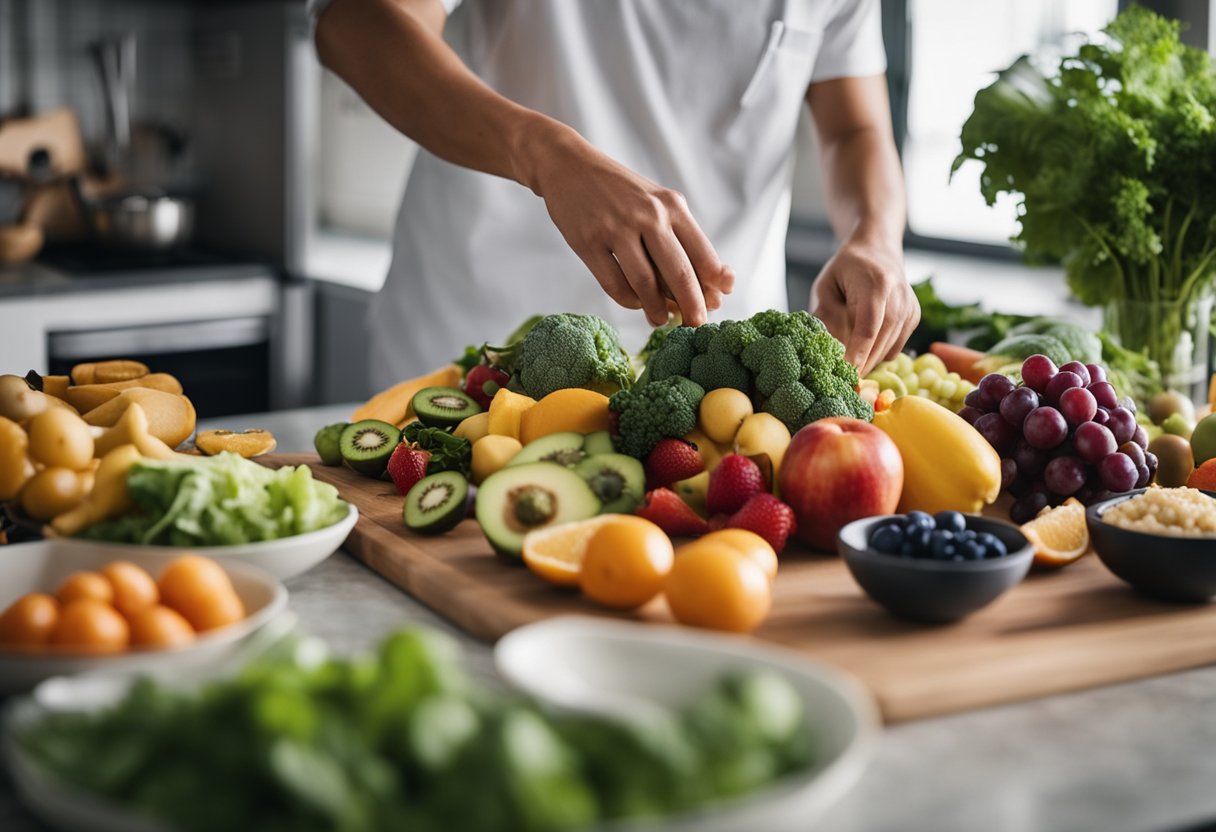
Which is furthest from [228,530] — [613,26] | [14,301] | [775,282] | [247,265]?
[247,265]

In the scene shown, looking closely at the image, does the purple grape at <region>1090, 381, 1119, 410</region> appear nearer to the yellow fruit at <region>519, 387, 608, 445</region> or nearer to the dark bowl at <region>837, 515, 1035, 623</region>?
the dark bowl at <region>837, 515, 1035, 623</region>

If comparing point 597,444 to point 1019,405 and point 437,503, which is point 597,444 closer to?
point 437,503

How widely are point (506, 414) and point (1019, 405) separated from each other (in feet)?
1.81

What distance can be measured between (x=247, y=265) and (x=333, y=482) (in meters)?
2.24

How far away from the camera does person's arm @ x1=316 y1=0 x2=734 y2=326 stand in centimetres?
144

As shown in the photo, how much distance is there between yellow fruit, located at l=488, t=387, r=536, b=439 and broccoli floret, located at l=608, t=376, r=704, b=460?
0.14m

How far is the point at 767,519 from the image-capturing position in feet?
3.97

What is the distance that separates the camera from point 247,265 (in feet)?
11.8

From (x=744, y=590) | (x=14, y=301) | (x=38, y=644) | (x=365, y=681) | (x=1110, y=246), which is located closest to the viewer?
(x=365, y=681)

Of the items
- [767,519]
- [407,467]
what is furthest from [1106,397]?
[407,467]

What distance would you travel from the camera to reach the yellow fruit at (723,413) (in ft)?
4.43

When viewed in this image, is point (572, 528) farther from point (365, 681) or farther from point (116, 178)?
point (116, 178)

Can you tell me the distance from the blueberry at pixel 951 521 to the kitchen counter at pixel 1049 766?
177 millimetres

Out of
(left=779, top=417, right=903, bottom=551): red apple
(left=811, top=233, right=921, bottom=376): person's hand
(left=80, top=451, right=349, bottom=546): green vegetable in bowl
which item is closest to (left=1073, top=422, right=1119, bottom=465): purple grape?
(left=779, top=417, right=903, bottom=551): red apple
